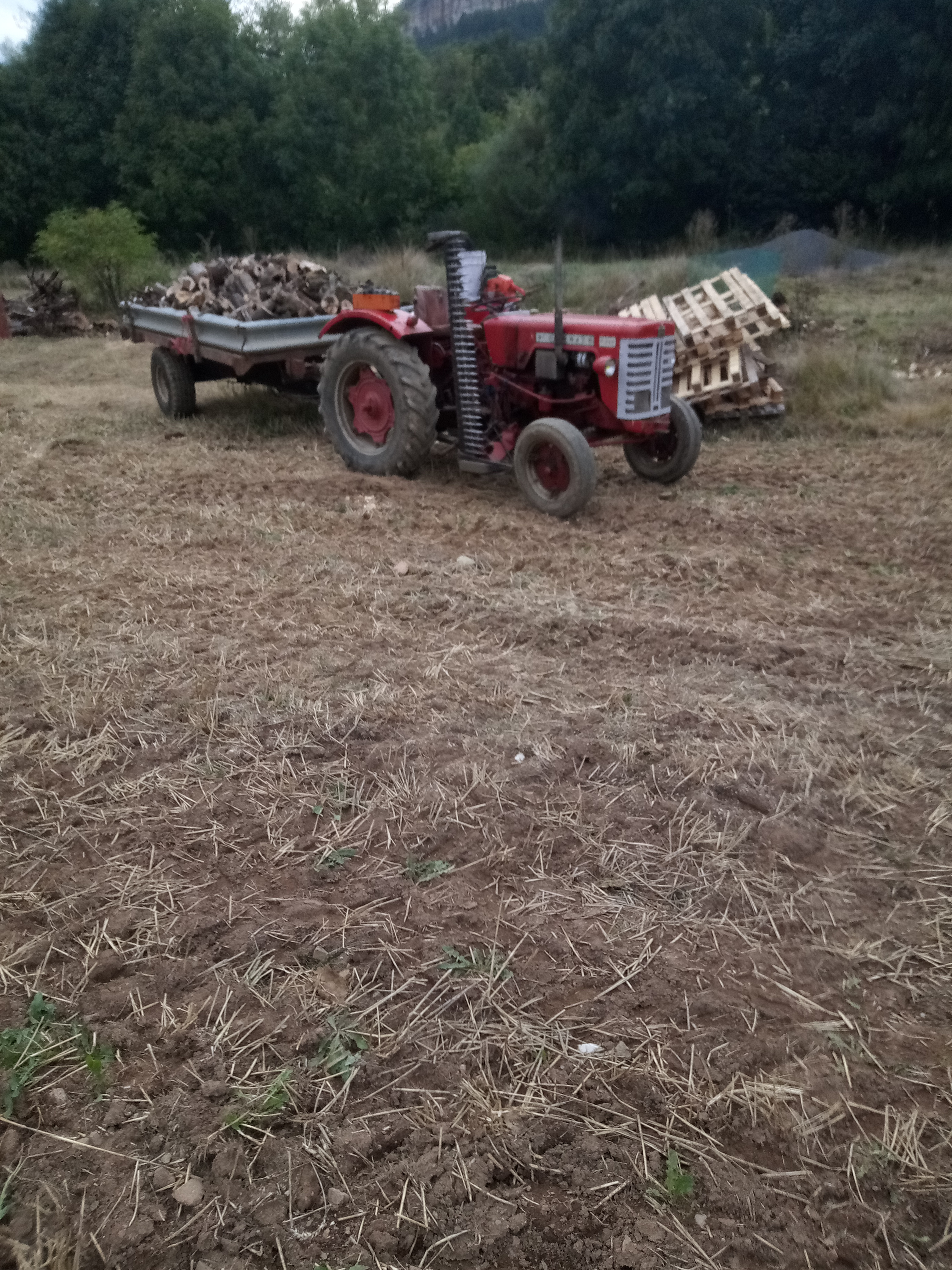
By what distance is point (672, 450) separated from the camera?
247 inches

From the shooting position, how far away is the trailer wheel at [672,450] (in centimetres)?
607

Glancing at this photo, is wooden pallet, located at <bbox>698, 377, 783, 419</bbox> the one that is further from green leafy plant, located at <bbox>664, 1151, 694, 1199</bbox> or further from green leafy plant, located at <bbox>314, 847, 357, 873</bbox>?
green leafy plant, located at <bbox>664, 1151, 694, 1199</bbox>

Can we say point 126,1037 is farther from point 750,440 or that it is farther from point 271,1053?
point 750,440

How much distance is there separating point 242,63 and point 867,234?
1913cm

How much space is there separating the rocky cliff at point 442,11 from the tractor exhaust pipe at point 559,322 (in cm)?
6180

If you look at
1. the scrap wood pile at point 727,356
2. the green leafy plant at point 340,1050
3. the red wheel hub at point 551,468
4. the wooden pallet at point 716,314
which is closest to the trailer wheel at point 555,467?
the red wheel hub at point 551,468

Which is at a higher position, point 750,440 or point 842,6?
point 842,6

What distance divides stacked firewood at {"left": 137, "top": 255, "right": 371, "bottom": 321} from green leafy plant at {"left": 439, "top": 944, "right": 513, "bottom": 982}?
261 inches

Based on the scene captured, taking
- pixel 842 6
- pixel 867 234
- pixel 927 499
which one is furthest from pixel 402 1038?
pixel 842 6

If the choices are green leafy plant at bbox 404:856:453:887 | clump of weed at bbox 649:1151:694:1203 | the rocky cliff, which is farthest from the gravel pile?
the rocky cliff

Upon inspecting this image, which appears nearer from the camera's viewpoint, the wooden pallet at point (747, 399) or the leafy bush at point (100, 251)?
the wooden pallet at point (747, 399)

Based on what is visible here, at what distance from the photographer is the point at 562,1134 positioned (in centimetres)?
188

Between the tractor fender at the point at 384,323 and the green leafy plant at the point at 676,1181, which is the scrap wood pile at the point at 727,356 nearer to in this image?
the tractor fender at the point at 384,323

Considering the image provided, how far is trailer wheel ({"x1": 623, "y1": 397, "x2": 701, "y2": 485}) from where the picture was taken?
19.9 feet
